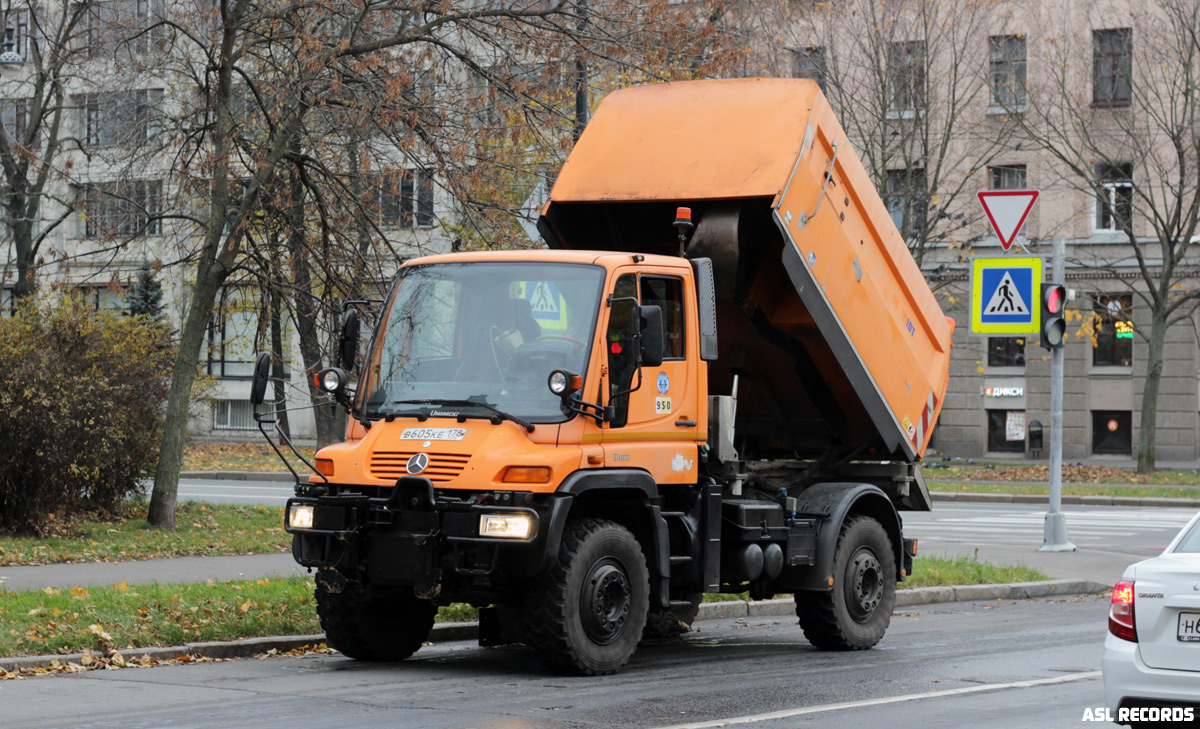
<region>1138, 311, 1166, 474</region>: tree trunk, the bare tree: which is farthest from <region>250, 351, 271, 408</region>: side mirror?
<region>1138, 311, 1166, 474</region>: tree trunk

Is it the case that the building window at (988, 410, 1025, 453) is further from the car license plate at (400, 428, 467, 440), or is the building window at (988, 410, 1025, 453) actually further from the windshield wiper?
the car license plate at (400, 428, 467, 440)

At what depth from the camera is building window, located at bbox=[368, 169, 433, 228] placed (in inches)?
711

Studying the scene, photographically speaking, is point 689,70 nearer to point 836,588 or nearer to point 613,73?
point 613,73

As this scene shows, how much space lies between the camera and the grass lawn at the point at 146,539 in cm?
1572

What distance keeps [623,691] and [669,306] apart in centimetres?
270

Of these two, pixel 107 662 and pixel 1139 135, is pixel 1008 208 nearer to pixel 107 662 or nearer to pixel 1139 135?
pixel 107 662

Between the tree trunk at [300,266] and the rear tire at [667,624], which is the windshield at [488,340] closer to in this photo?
the rear tire at [667,624]

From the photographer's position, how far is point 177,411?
61.6ft

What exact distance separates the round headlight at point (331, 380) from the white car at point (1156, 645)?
17.2 feet

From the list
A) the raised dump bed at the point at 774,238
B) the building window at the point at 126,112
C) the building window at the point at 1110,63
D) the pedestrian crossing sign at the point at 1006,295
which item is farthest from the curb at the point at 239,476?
the raised dump bed at the point at 774,238

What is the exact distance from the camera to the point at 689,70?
1842cm

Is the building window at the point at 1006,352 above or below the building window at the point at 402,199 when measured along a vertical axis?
below

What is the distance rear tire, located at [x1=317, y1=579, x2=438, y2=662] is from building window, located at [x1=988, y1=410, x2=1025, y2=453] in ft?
125

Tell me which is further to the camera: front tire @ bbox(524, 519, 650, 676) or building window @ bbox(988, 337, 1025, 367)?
building window @ bbox(988, 337, 1025, 367)
